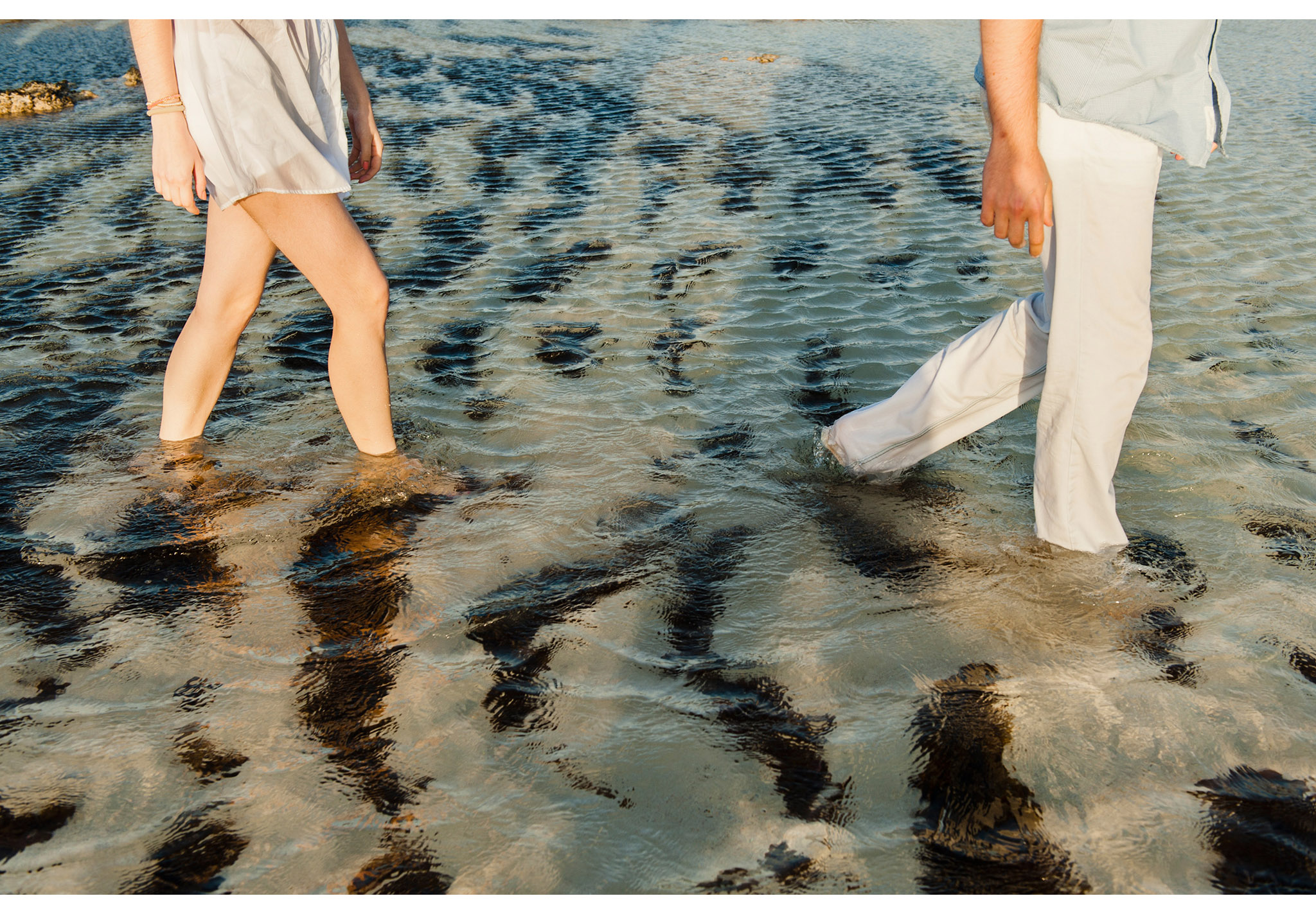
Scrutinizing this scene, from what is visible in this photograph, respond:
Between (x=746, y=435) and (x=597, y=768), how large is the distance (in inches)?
70.6

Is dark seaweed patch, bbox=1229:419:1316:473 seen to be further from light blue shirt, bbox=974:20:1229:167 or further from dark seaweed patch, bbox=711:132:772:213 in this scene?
dark seaweed patch, bbox=711:132:772:213

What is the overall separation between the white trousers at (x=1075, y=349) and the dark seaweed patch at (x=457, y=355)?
6.51 ft

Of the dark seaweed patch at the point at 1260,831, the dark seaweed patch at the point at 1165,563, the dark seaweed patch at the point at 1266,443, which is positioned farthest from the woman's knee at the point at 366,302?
the dark seaweed patch at the point at 1266,443

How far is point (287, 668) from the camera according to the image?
2.36 meters

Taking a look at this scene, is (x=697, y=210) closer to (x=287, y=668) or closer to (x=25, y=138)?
(x=287, y=668)

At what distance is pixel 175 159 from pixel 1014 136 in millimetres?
2167

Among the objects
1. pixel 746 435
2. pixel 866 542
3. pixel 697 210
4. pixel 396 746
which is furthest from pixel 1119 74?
pixel 697 210

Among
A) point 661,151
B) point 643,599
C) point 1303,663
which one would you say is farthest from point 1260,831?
→ point 661,151

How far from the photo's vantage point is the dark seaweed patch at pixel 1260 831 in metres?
1.79

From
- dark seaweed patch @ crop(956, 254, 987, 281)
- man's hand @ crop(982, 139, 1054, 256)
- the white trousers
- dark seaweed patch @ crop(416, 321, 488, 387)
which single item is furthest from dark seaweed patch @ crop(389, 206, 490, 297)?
man's hand @ crop(982, 139, 1054, 256)

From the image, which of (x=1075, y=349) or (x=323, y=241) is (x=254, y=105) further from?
(x=1075, y=349)

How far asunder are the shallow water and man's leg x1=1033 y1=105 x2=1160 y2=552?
0.76ft

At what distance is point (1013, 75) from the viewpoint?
89.5 inches

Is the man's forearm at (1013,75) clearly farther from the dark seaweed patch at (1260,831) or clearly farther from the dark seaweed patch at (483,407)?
the dark seaweed patch at (483,407)
